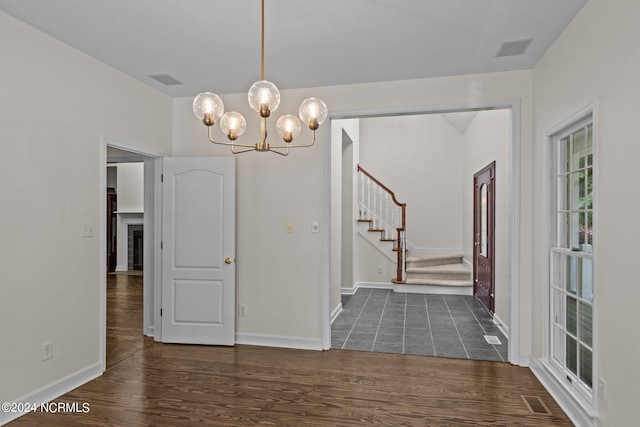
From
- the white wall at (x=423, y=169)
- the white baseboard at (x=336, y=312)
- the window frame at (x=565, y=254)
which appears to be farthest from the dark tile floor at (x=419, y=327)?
the white wall at (x=423, y=169)

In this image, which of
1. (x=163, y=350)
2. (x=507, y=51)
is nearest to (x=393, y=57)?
(x=507, y=51)

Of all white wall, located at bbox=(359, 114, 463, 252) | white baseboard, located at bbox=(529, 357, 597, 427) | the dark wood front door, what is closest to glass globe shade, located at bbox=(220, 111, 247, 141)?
white baseboard, located at bbox=(529, 357, 597, 427)

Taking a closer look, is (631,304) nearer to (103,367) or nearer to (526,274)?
(526,274)

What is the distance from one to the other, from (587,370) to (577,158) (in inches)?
60.4

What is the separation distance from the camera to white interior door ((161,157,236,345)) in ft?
13.8

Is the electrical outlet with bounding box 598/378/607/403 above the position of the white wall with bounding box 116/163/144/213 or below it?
below

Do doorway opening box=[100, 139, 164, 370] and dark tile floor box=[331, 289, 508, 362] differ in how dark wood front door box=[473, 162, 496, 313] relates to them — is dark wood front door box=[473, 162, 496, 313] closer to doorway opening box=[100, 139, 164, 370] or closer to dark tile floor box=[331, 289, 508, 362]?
dark tile floor box=[331, 289, 508, 362]

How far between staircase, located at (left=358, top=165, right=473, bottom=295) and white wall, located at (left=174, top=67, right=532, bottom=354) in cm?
347

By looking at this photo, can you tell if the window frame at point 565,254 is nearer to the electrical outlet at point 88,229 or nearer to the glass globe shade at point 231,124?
the glass globe shade at point 231,124

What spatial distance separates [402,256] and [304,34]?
5.31 metres

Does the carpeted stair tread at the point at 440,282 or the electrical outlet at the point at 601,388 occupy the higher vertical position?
the electrical outlet at the point at 601,388

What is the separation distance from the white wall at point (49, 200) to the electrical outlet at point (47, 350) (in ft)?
0.13

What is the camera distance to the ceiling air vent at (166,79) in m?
3.81

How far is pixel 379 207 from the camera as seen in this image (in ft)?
26.8
